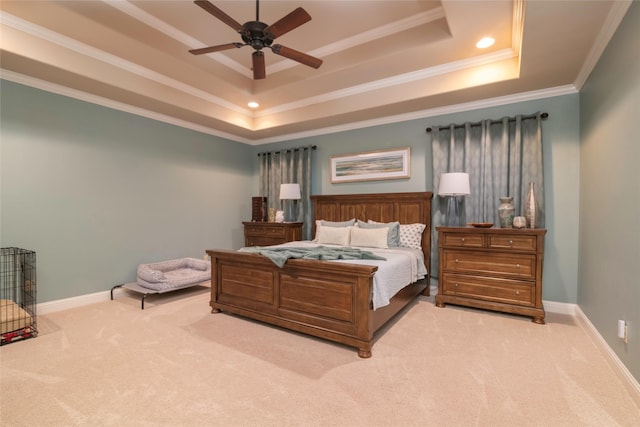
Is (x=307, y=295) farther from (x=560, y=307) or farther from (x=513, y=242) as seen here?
(x=560, y=307)

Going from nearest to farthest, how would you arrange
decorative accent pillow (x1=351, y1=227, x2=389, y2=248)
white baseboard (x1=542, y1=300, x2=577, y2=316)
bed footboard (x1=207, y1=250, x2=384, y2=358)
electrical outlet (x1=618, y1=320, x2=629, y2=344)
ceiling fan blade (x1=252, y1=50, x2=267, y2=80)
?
electrical outlet (x1=618, y1=320, x2=629, y2=344) → bed footboard (x1=207, y1=250, x2=384, y2=358) → ceiling fan blade (x1=252, y1=50, x2=267, y2=80) → white baseboard (x1=542, y1=300, x2=577, y2=316) → decorative accent pillow (x1=351, y1=227, x2=389, y2=248)

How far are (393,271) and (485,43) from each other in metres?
2.48

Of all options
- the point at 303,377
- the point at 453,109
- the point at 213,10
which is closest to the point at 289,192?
the point at 453,109

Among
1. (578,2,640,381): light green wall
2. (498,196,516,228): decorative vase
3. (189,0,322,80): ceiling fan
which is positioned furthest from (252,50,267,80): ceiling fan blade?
(498,196,516,228): decorative vase

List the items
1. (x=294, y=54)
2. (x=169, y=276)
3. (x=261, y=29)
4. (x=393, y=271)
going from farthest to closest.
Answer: (x=169, y=276) → (x=393, y=271) → (x=294, y=54) → (x=261, y=29)

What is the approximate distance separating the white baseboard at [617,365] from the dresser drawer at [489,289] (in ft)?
1.57

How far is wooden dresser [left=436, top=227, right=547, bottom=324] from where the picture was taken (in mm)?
3141

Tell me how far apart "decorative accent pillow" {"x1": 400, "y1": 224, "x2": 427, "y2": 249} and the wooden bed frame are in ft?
0.92

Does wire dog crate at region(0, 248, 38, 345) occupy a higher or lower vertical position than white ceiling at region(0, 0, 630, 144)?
lower

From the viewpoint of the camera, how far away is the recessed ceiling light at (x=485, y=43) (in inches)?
119

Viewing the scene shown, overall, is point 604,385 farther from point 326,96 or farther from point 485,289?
point 326,96

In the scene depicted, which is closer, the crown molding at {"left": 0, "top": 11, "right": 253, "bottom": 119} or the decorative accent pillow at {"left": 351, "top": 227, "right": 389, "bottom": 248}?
the crown molding at {"left": 0, "top": 11, "right": 253, "bottom": 119}

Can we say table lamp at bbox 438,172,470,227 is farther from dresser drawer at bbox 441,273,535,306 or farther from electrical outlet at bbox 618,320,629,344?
electrical outlet at bbox 618,320,629,344

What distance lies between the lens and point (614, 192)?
2322 mm
